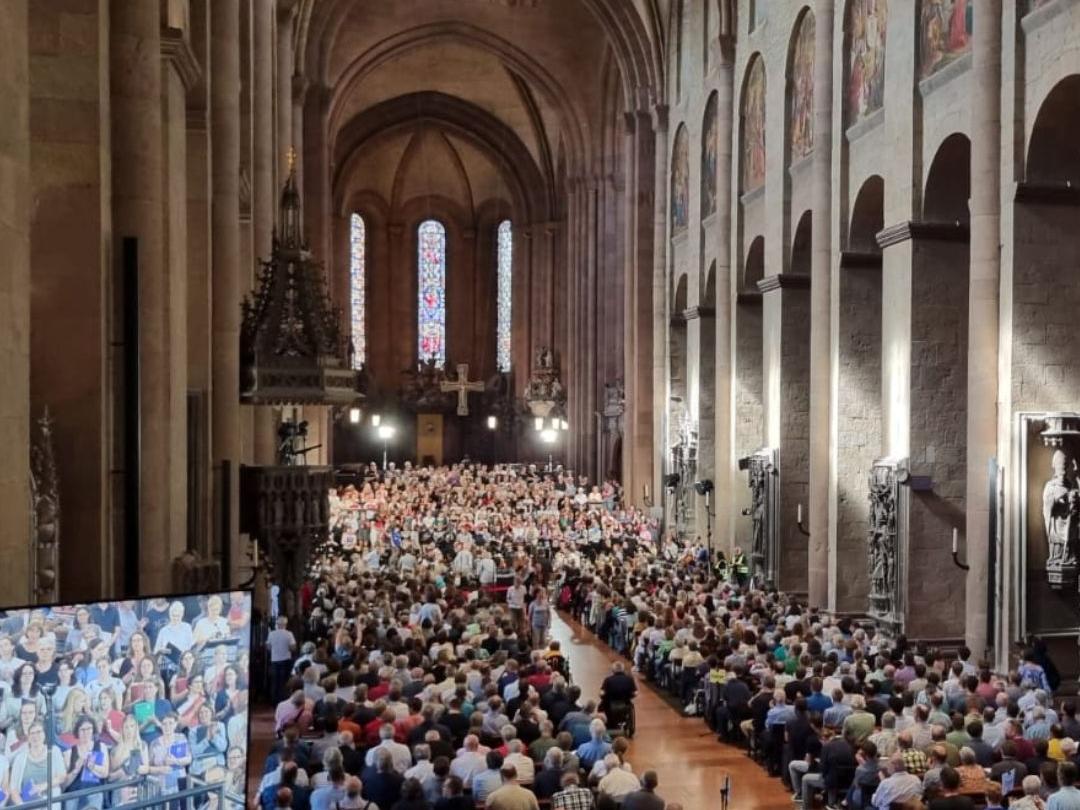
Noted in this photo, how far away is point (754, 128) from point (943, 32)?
34.5 feet

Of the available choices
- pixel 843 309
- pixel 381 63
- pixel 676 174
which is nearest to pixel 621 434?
pixel 676 174

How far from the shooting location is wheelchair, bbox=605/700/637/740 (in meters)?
15.8

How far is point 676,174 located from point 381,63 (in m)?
15.8

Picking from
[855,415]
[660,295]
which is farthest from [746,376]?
[660,295]

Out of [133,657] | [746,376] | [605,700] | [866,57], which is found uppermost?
[866,57]

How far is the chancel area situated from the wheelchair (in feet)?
2.56

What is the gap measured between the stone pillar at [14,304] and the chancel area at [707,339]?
0.03 metres

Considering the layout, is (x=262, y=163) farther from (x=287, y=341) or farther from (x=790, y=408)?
(x=790, y=408)

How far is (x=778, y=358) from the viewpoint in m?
25.9

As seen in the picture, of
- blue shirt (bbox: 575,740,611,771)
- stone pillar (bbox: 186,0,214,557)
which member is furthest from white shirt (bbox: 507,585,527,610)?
blue shirt (bbox: 575,740,611,771)

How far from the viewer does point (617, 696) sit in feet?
51.5

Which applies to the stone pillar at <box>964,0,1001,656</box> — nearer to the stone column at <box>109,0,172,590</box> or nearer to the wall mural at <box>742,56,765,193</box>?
the stone column at <box>109,0,172,590</box>

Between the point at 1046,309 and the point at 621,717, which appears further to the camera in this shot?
the point at 1046,309

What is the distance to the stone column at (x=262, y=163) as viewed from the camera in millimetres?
21891
